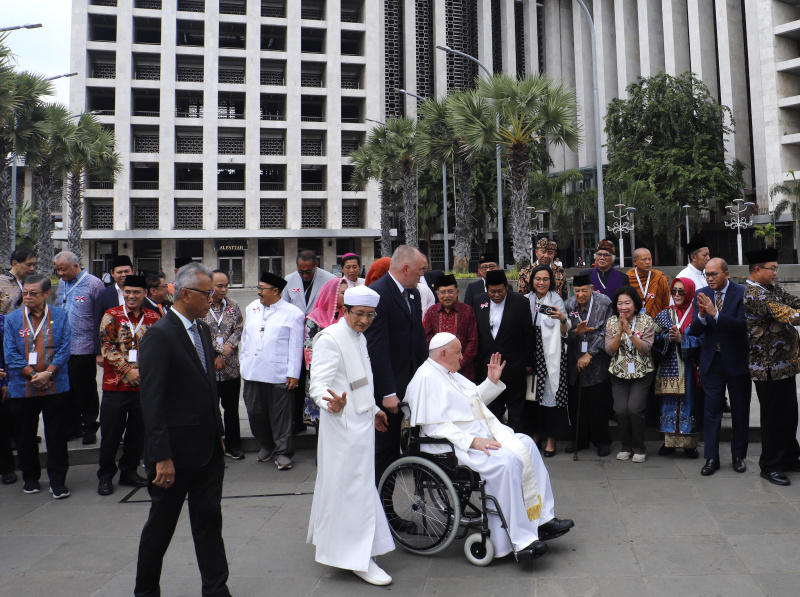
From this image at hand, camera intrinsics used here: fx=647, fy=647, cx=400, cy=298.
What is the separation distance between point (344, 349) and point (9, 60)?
1862 centimetres

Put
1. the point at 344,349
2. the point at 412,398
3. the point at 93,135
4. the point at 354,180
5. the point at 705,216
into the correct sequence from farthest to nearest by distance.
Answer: the point at 705,216 < the point at 354,180 < the point at 93,135 < the point at 412,398 < the point at 344,349

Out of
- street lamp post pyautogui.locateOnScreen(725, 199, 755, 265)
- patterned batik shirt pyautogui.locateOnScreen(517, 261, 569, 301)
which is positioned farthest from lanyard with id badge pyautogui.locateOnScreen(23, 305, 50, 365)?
street lamp post pyautogui.locateOnScreen(725, 199, 755, 265)

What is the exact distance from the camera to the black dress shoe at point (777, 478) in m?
5.77

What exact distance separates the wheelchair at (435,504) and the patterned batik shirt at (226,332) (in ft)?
10.2

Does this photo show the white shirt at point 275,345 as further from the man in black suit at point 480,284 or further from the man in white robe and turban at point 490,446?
the man in white robe and turban at point 490,446

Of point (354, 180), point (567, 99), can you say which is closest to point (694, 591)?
point (567, 99)

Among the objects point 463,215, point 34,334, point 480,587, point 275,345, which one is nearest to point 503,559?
point 480,587

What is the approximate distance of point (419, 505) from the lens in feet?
15.0

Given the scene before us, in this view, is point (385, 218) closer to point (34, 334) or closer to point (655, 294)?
point (655, 294)

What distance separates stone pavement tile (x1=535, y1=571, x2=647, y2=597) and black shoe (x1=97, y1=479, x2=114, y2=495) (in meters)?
4.12

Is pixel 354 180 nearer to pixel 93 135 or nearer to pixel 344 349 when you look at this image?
pixel 93 135

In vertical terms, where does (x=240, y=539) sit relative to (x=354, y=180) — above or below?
below

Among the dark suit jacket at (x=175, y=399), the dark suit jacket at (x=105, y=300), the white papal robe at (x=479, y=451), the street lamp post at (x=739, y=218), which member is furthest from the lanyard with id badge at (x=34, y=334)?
the street lamp post at (x=739, y=218)

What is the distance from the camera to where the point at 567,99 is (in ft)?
67.8
